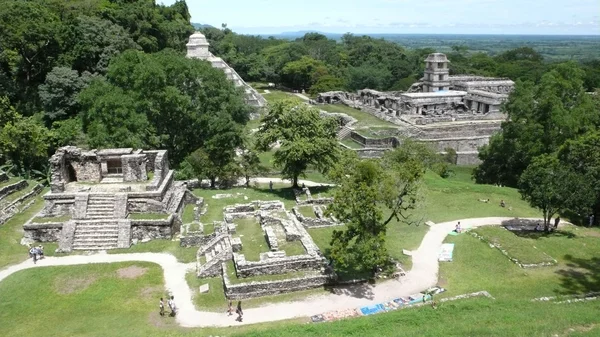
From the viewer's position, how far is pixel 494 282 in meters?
18.9

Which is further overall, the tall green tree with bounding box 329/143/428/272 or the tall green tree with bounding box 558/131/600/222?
the tall green tree with bounding box 558/131/600/222

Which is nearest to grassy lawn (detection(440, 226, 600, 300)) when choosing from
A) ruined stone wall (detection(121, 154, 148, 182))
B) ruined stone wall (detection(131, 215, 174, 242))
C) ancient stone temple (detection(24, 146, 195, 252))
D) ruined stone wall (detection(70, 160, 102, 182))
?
ruined stone wall (detection(131, 215, 174, 242))

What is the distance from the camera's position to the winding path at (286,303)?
1652cm

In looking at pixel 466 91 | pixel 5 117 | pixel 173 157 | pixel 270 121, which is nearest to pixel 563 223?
pixel 270 121

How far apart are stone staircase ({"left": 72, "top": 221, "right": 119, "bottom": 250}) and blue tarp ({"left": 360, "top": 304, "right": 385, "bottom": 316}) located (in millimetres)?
12129

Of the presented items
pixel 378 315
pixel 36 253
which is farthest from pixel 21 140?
pixel 378 315

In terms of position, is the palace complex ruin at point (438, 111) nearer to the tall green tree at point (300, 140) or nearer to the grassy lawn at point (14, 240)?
the tall green tree at point (300, 140)

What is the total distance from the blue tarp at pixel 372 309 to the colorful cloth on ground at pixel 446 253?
537 centimetres

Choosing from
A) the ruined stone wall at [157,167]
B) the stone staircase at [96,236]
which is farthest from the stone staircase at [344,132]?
the stone staircase at [96,236]

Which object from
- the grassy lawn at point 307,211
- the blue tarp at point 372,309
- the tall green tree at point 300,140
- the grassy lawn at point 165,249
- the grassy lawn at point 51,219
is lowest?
the blue tarp at point 372,309

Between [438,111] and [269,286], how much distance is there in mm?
49870

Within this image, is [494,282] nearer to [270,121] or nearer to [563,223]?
[563,223]

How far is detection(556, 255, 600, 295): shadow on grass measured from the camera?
1850cm

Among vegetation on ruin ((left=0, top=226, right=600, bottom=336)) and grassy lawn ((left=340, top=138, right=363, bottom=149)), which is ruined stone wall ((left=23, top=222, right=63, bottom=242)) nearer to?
vegetation on ruin ((left=0, top=226, right=600, bottom=336))
